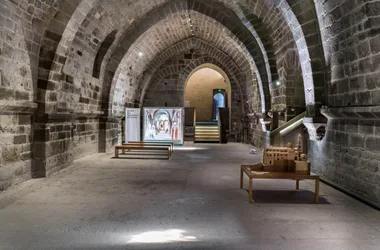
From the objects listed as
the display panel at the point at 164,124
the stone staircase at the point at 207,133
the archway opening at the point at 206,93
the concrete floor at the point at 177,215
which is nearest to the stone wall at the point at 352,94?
the concrete floor at the point at 177,215

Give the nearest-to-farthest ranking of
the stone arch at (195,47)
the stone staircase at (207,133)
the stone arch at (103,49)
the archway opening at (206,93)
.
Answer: the stone arch at (103,49), the stone arch at (195,47), the stone staircase at (207,133), the archway opening at (206,93)

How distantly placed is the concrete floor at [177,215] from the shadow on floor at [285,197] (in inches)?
0.5

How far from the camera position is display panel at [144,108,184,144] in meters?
9.85

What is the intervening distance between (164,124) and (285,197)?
245 inches

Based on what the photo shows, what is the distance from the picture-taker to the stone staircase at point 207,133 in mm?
12961

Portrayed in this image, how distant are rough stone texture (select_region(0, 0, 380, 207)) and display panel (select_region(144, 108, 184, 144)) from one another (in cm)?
107

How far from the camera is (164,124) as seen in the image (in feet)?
32.4

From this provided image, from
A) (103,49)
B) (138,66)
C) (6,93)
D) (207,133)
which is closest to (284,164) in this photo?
(6,93)

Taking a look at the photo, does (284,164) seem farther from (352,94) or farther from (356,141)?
(352,94)

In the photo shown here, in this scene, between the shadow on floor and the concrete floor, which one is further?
the shadow on floor

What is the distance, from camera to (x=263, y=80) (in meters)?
8.78

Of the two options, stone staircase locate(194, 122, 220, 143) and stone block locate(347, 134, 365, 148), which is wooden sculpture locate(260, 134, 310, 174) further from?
stone staircase locate(194, 122, 220, 143)

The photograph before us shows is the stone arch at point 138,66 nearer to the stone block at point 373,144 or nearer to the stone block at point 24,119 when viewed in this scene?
the stone block at point 24,119

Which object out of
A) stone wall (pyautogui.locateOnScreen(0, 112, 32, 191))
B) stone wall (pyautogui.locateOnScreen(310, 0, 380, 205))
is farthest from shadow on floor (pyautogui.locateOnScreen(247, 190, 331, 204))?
stone wall (pyautogui.locateOnScreen(0, 112, 32, 191))
